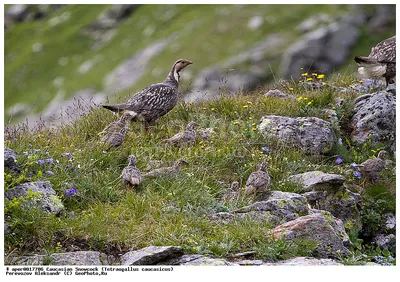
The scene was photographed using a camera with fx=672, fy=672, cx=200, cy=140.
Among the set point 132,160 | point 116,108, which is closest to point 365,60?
point 116,108

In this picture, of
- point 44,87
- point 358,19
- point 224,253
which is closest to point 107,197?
point 224,253

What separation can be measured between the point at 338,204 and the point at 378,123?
2.68 meters

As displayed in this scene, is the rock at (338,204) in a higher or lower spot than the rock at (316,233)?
higher

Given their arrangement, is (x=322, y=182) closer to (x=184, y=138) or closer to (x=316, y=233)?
(x=316, y=233)

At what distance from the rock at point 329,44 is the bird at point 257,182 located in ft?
237

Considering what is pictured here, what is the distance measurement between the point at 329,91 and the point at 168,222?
5.78 m

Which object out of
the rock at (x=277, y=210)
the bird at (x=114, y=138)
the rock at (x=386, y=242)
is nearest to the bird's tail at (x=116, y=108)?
the bird at (x=114, y=138)

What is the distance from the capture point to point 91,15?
11588 cm

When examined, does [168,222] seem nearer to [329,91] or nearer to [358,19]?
[329,91]

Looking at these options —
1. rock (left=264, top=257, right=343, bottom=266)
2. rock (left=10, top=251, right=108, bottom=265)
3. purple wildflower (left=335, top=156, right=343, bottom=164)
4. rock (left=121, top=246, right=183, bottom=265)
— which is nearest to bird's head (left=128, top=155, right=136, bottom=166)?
rock (left=121, top=246, right=183, bottom=265)

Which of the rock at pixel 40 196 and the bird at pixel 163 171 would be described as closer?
the rock at pixel 40 196

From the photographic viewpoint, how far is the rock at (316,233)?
8586 millimetres

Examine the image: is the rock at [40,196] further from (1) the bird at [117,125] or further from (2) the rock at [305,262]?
(2) the rock at [305,262]

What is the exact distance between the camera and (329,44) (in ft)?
293
